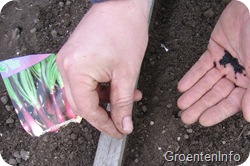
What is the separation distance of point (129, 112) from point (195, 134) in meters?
0.63

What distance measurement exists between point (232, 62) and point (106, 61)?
0.83 meters

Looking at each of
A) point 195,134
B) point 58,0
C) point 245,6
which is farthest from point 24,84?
point 245,6

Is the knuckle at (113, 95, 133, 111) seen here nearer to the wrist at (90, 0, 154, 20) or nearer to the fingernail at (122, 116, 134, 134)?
the fingernail at (122, 116, 134, 134)

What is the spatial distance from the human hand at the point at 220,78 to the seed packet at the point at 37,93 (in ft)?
2.11

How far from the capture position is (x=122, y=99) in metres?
1.55

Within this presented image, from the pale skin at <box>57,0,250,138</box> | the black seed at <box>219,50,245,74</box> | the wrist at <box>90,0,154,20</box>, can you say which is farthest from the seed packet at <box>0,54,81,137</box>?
the black seed at <box>219,50,245,74</box>

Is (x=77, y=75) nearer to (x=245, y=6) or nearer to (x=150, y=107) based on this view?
(x=150, y=107)

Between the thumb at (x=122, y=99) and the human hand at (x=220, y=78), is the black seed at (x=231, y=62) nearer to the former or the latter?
the human hand at (x=220, y=78)

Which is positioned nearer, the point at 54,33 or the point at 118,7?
the point at 118,7

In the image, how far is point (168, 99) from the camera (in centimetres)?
215

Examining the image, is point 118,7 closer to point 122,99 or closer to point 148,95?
point 122,99

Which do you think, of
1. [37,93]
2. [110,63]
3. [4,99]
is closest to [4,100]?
[4,99]

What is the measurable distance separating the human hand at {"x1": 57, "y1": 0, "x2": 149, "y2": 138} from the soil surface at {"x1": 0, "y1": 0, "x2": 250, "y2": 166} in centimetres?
46

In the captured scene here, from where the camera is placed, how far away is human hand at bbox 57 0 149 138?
1.50 metres
